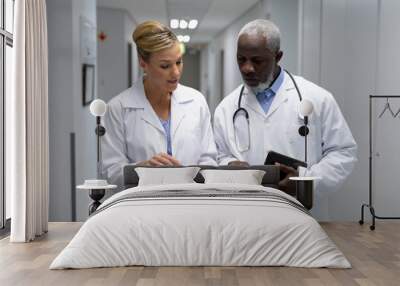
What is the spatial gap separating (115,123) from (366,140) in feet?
7.56

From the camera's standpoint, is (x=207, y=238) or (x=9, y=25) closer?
(x=207, y=238)

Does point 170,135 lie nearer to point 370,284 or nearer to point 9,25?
point 9,25

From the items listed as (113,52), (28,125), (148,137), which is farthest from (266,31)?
(28,125)

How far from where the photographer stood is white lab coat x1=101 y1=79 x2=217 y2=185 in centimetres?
580

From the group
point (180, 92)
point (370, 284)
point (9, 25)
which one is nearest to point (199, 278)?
point (370, 284)

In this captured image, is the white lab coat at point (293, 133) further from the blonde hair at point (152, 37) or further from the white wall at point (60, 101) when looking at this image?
the white wall at point (60, 101)

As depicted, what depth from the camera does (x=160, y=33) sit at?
601 centimetres

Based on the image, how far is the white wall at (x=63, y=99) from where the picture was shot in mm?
6453

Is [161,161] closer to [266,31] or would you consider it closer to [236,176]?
[236,176]

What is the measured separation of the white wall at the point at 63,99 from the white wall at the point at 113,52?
0.27 meters

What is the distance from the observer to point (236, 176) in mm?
5469

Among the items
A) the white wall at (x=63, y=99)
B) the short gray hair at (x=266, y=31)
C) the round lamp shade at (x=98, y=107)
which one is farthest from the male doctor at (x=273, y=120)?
the white wall at (x=63, y=99)

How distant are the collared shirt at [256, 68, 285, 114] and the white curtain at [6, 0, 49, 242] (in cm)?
185

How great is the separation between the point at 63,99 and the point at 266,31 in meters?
2.08
